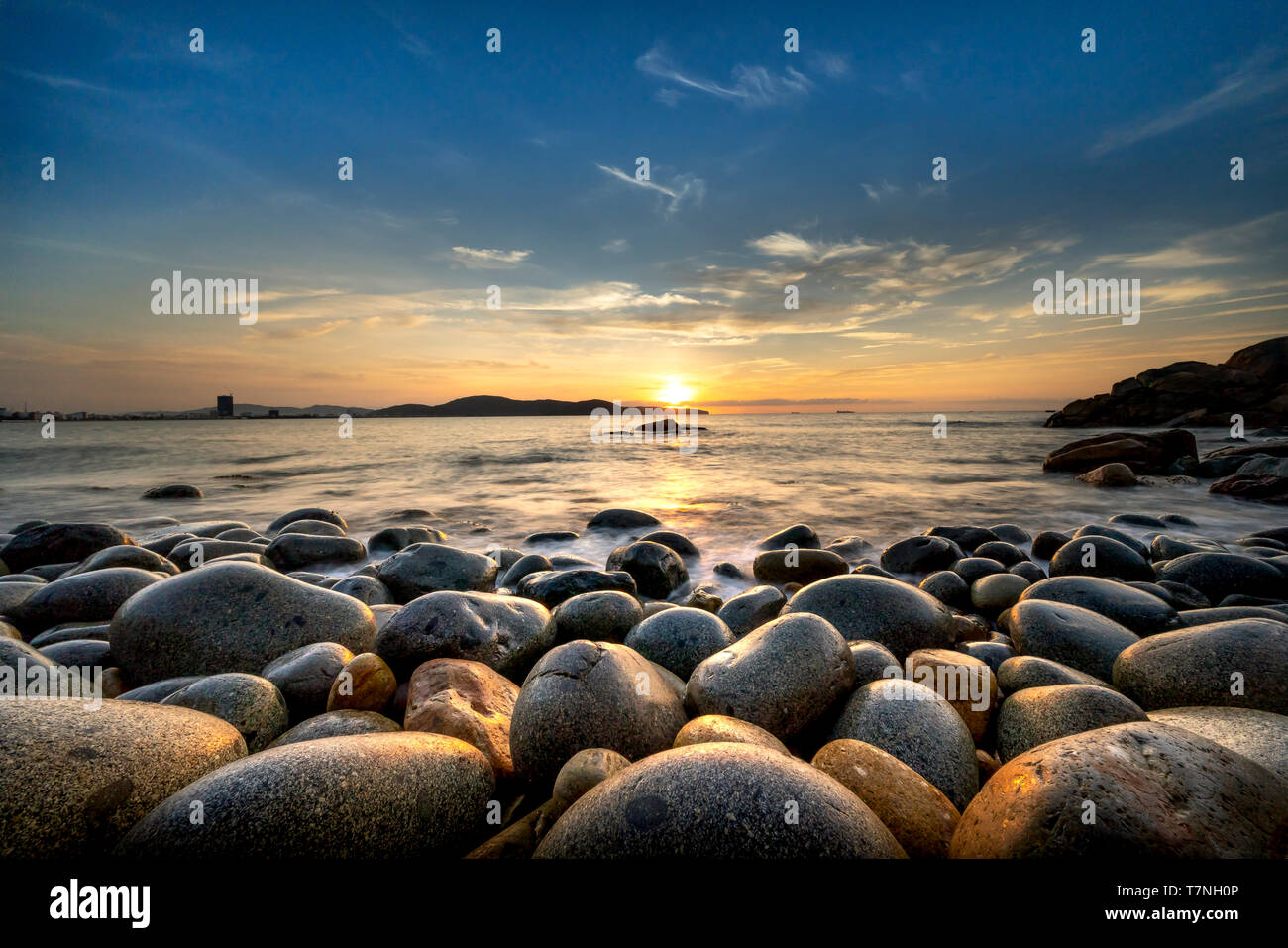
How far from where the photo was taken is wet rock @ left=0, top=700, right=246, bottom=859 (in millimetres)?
1785

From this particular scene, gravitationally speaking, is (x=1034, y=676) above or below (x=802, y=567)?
above

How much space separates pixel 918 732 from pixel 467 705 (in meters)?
2.21

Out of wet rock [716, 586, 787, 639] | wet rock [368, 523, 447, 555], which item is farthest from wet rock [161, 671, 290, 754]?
wet rock [368, 523, 447, 555]

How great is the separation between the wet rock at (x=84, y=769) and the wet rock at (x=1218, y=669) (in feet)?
15.6

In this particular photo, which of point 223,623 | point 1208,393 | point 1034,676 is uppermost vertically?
point 1208,393

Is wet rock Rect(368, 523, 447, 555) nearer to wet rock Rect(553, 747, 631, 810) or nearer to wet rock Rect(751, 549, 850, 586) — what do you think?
wet rock Rect(751, 549, 850, 586)

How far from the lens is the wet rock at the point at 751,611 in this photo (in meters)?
4.78

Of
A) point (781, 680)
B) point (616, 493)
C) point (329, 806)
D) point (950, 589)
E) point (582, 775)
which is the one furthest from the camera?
point (616, 493)

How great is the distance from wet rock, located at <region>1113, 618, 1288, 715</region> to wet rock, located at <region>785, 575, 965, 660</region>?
112cm

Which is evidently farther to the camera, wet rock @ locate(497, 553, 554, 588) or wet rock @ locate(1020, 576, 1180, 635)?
wet rock @ locate(497, 553, 554, 588)

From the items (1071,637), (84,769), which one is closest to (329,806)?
(84,769)

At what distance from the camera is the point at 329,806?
1766 millimetres

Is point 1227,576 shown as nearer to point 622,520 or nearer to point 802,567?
point 802,567
